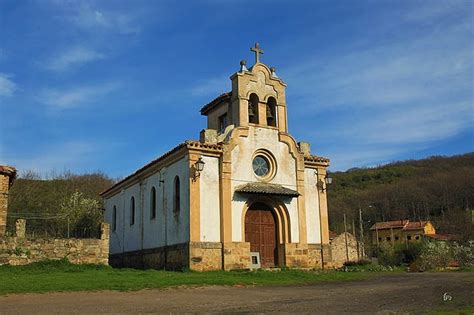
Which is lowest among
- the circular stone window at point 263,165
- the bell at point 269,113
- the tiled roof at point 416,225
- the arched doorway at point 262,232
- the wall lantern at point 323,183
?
the arched doorway at point 262,232

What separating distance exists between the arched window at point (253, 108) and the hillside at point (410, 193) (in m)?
59.7

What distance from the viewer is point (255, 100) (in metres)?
26.4

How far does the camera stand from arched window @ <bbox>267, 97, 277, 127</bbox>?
88.5ft

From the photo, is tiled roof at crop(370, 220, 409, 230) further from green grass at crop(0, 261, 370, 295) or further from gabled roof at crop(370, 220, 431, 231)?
green grass at crop(0, 261, 370, 295)

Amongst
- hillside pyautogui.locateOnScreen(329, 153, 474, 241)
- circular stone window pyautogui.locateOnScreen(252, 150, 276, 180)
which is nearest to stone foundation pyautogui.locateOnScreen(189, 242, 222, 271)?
circular stone window pyautogui.locateOnScreen(252, 150, 276, 180)

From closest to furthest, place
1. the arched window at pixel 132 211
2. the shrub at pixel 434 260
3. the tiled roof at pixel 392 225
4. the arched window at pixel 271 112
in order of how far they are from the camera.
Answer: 1. the shrub at pixel 434 260
2. the arched window at pixel 271 112
3. the arched window at pixel 132 211
4. the tiled roof at pixel 392 225

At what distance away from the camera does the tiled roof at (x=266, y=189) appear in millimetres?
23750

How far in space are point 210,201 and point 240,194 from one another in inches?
65.8

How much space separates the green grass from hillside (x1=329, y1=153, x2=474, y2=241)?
64.0m

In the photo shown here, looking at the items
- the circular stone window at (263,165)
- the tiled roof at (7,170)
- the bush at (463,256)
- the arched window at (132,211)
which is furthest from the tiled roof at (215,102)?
the bush at (463,256)

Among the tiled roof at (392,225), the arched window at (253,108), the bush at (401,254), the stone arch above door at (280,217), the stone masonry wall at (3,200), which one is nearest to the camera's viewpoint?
the stone arch above door at (280,217)

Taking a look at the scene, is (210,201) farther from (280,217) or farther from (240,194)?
(280,217)

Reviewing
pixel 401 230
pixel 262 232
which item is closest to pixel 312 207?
pixel 262 232

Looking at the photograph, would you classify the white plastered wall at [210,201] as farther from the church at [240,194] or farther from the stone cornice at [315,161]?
the stone cornice at [315,161]
